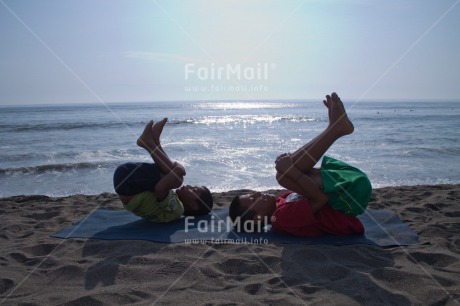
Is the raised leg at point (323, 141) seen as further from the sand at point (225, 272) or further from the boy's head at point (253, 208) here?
the sand at point (225, 272)

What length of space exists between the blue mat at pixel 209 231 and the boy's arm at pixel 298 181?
0.41 meters

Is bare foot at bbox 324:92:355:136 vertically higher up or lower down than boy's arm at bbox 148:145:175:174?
higher up

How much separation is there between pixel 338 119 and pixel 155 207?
7.26 ft

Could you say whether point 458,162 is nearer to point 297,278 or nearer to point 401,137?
point 401,137

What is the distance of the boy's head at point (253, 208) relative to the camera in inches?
162

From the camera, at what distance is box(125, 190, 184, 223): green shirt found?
4.28 metres

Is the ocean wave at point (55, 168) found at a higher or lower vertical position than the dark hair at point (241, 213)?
lower

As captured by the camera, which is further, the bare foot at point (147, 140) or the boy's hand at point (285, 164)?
the bare foot at point (147, 140)

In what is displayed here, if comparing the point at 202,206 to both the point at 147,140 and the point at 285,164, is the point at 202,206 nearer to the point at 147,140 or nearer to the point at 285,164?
the point at 147,140

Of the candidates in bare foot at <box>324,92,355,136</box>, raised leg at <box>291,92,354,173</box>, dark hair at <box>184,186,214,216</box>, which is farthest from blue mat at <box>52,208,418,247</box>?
bare foot at <box>324,92,355,136</box>

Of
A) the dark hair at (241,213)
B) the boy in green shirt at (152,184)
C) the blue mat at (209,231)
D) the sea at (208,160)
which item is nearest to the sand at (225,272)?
the blue mat at (209,231)

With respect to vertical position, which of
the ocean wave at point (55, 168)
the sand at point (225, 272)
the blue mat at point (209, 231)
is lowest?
the ocean wave at point (55, 168)

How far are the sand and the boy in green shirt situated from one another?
0.63 meters

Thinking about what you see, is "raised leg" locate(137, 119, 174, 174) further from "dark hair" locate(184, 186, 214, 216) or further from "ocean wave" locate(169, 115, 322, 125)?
"ocean wave" locate(169, 115, 322, 125)
